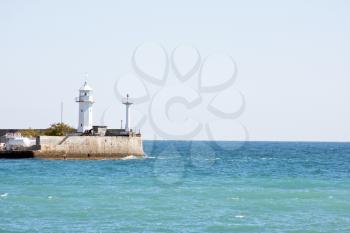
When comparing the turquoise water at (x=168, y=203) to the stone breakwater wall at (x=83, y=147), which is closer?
the turquoise water at (x=168, y=203)

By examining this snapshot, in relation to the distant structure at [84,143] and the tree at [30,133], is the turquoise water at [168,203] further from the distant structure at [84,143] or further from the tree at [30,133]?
the tree at [30,133]

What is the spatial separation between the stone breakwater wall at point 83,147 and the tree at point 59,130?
6.24 metres

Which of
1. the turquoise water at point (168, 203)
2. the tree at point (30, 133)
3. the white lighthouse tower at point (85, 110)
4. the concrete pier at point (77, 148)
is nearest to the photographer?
the turquoise water at point (168, 203)

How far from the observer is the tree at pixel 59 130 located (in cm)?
6506

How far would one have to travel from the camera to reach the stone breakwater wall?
57.2 m

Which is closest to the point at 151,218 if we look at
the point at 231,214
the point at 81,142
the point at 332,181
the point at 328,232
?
the point at 231,214

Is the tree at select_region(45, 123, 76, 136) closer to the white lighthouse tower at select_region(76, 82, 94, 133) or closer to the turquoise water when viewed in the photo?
the white lighthouse tower at select_region(76, 82, 94, 133)

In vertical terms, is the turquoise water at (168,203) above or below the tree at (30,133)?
below

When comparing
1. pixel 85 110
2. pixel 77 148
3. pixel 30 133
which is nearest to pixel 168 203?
pixel 77 148

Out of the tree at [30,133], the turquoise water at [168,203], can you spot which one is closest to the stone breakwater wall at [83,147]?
the tree at [30,133]

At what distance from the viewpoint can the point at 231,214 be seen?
24781mm

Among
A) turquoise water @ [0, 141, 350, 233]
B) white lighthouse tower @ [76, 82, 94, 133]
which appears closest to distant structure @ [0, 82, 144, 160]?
white lighthouse tower @ [76, 82, 94, 133]

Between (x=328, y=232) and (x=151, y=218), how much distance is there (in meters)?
5.89

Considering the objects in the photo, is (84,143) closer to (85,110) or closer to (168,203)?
(85,110)
